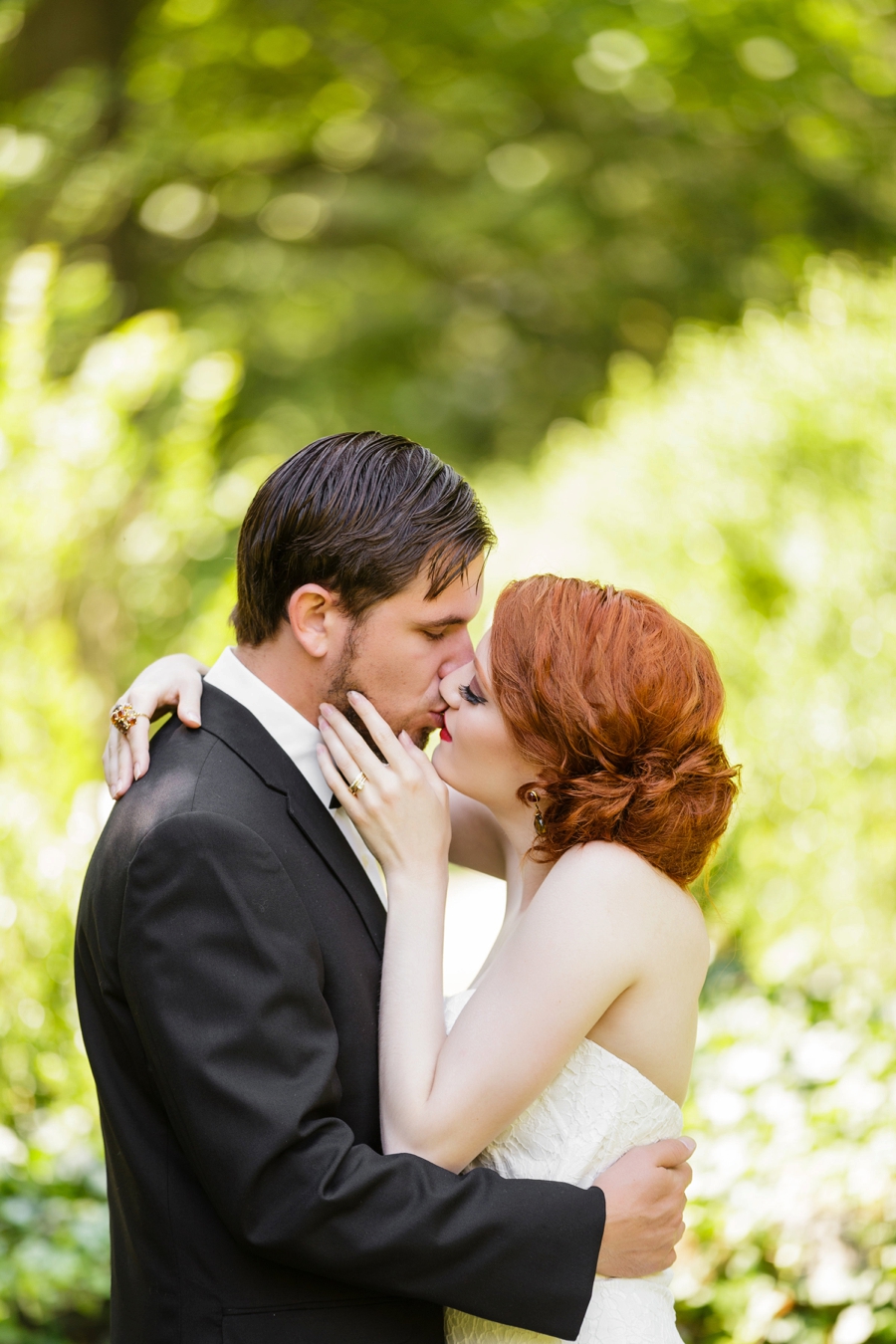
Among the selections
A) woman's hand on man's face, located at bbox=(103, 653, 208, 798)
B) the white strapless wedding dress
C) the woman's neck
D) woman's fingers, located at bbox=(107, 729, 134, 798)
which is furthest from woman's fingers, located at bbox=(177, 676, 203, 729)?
the white strapless wedding dress

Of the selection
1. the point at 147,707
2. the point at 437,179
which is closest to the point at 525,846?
the point at 147,707

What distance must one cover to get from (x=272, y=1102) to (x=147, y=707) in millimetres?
916

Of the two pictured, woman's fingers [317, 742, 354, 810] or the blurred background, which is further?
the blurred background

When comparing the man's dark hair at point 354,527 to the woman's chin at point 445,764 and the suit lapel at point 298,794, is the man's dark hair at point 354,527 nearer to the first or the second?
the suit lapel at point 298,794

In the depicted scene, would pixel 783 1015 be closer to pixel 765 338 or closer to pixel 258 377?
pixel 765 338

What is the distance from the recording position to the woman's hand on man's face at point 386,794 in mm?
2361

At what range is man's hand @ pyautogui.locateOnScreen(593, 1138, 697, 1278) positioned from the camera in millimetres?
2189

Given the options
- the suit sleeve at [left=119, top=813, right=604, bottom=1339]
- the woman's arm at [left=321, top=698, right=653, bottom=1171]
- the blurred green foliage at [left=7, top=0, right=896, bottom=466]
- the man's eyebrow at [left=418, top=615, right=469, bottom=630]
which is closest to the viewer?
the suit sleeve at [left=119, top=813, right=604, bottom=1339]

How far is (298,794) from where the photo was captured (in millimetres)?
2262

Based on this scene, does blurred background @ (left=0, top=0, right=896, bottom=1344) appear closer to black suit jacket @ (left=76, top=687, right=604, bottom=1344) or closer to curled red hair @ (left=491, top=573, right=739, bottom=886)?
curled red hair @ (left=491, top=573, right=739, bottom=886)

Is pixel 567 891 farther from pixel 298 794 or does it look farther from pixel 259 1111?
pixel 259 1111

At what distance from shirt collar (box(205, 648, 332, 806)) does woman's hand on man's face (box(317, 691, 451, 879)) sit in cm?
3

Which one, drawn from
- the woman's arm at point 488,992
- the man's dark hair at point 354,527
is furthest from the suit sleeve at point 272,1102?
the man's dark hair at point 354,527

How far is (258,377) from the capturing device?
1425cm
